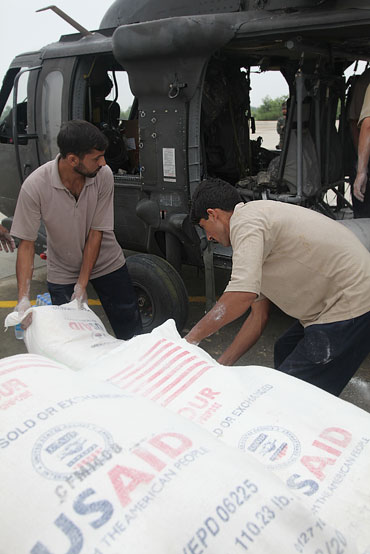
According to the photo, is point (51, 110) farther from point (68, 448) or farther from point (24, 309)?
point (68, 448)

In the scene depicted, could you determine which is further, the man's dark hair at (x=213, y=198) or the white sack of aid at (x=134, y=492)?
the man's dark hair at (x=213, y=198)

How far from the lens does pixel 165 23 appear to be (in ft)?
11.9

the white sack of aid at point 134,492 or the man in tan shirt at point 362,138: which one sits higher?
the man in tan shirt at point 362,138

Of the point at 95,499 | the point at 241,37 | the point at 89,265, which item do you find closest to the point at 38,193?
the point at 89,265

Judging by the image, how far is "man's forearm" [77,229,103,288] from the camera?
3.19 metres

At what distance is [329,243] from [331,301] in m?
0.28

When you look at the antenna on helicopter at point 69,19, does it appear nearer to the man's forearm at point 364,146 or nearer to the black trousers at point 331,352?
the man's forearm at point 364,146

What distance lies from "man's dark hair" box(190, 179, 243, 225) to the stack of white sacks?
70 centimetres

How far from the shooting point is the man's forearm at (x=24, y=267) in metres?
2.82

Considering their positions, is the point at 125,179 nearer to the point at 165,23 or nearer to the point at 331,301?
the point at 165,23

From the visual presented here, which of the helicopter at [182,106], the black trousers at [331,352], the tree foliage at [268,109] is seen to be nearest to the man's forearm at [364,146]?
the helicopter at [182,106]

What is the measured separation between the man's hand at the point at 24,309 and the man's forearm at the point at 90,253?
1.57 ft

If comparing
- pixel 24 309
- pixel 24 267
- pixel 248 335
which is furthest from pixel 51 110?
pixel 248 335

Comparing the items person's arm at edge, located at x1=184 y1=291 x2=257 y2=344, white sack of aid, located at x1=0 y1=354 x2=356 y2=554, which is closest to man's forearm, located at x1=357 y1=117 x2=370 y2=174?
person's arm at edge, located at x1=184 y1=291 x2=257 y2=344
